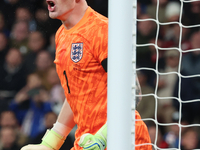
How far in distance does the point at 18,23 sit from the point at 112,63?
1.70 metres

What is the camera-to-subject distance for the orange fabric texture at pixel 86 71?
1127 mm

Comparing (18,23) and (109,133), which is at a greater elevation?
(18,23)

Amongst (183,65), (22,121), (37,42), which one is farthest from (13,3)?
(183,65)

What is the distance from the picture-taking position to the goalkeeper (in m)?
1.12

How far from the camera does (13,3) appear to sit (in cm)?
228

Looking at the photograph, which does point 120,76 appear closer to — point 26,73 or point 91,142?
point 91,142

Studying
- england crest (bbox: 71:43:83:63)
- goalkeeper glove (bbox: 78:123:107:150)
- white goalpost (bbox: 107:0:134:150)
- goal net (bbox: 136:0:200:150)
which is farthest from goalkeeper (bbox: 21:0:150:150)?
goal net (bbox: 136:0:200:150)

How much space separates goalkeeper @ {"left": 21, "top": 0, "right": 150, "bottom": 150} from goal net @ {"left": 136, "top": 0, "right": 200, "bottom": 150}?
29.5 inches

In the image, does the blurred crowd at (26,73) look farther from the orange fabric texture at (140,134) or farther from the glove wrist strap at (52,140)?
the orange fabric texture at (140,134)

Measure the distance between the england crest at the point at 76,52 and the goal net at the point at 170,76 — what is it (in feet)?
2.61

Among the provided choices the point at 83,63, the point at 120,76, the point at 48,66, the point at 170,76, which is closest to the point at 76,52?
the point at 83,63

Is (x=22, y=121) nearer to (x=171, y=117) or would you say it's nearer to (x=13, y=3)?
(x=13, y=3)

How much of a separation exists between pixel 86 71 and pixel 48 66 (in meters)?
1.13

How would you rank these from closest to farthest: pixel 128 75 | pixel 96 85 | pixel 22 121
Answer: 1. pixel 128 75
2. pixel 96 85
3. pixel 22 121
